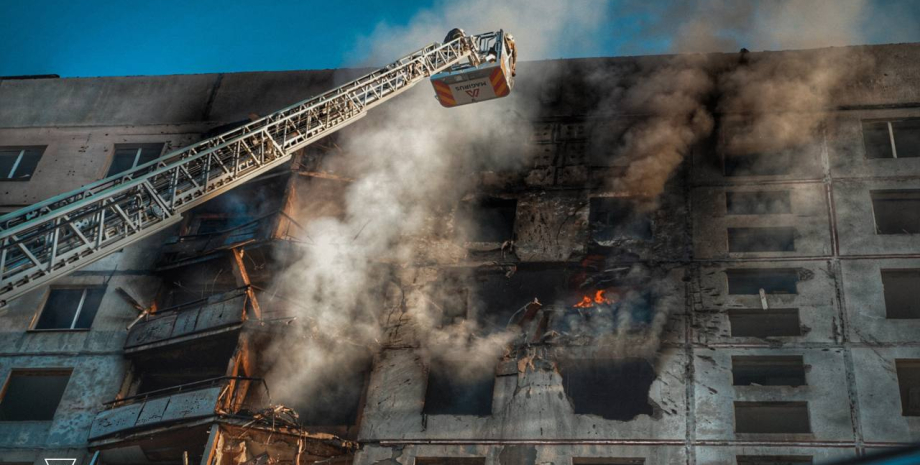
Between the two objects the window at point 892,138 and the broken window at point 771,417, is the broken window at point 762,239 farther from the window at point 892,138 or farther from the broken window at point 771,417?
the broken window at point 771,417

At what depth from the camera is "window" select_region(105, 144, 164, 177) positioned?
28.0 metres

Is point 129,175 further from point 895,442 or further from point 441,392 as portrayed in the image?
point 895,442

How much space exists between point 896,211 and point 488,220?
10.2 m

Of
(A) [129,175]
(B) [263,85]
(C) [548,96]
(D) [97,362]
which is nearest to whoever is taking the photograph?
(A) [129,175]

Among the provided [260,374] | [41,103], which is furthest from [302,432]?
[41,103]

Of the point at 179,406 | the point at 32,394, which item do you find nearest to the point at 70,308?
the point at 32,394

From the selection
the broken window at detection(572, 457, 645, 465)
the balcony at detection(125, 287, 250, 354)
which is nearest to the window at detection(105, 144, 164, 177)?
the balcony at detection(125, 287, 250, 354)

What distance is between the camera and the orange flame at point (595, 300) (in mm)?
22328

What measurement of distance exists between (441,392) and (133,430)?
22.7 ft

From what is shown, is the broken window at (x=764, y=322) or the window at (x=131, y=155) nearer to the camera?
the broken window at (x=764, y=322)

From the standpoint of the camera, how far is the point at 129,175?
53.4 feet

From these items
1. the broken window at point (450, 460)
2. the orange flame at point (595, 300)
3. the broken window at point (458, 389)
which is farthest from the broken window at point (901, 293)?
the broken window at point (450, 460)

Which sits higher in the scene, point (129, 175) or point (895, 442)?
point (129, 175)

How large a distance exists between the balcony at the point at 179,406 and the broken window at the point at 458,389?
3.91 m
